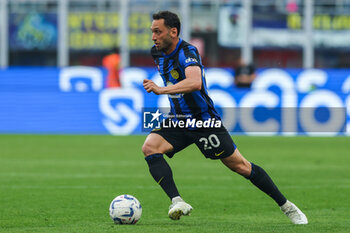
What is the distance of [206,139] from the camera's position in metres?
7.70

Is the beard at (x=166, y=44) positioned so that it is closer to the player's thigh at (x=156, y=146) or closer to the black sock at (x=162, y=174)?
the player's thigh at (x=156, y=146)

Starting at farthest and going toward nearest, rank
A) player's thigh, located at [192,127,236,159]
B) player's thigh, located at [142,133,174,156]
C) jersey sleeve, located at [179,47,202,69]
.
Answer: player's thigh, located at [142,133,174,156]
player's thigh, located at [192,127,236,159]
jersey sleeve, located at [179,47,202,69]

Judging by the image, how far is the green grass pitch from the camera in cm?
783

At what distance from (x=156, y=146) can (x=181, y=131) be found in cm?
28

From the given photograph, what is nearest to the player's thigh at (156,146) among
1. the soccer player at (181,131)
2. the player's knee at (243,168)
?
the soccer player at (181,131)

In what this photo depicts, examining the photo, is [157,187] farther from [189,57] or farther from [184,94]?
[189,57]

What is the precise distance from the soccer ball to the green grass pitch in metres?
0.09

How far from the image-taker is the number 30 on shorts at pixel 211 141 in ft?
25.1

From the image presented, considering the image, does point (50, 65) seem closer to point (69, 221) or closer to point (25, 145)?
point (25, 145)

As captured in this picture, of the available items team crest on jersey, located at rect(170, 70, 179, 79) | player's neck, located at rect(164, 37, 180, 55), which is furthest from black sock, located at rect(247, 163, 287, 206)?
player's neck, located at rect(164, 37, 180, 55)

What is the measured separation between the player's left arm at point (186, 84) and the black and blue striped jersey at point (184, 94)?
172mm

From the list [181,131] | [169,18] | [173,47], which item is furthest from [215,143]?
[169,18]

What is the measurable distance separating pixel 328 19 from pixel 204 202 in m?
24.2

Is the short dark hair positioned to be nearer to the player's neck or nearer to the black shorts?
the player's neck
